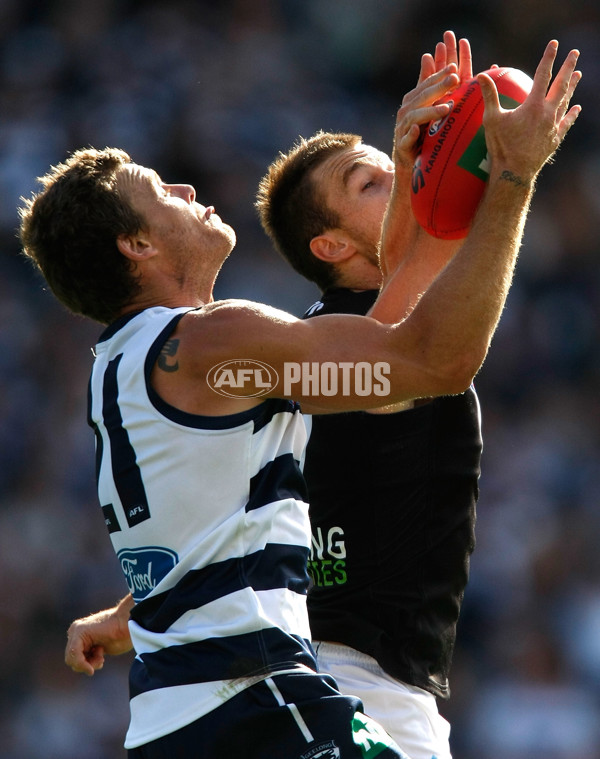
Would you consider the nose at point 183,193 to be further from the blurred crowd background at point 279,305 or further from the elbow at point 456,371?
the blurred crowd background at point 279,305

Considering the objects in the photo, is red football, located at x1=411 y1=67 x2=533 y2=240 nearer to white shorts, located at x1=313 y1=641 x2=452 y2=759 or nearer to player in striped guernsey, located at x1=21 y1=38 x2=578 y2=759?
player in striped guernsey, located at x1=21 y1=38 x2=578 y2=759

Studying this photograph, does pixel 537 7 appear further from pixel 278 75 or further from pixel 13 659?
pixel 13 659

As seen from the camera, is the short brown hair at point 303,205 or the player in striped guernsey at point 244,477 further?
the short brown hair at point 303,205

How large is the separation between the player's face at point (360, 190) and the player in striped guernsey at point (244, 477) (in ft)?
4.70

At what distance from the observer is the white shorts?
3520mm

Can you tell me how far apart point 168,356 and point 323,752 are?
3.58ft

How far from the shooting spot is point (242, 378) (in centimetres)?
284

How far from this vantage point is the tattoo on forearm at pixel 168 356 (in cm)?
287

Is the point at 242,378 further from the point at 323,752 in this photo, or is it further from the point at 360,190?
the point at 360,190

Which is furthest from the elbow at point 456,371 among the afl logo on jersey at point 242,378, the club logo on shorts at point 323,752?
the club logo on shorts at point 323,752

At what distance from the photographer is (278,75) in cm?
1130

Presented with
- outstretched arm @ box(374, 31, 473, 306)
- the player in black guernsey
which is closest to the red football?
outstretched arm @ box(374, 31, 473, 306)

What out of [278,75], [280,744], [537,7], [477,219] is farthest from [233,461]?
[537,7]

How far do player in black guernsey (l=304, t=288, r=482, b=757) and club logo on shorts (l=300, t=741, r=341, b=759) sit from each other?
948 millimetres
